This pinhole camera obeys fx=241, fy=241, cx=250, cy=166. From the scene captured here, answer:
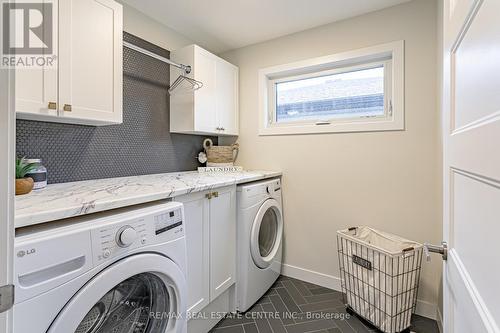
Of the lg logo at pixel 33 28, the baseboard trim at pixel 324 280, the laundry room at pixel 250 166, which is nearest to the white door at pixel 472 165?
the laundry room at pixel 250 166

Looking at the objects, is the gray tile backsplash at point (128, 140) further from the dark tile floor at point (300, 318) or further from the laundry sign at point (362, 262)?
the laundry sign at point (362, 262)

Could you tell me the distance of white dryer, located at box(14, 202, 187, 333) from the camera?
663mm

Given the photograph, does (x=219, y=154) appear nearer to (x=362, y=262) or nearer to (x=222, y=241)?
(x=222, y=241)

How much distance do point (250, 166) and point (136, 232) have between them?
1.72 meters

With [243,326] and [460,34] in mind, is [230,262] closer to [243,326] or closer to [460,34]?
[243,326]

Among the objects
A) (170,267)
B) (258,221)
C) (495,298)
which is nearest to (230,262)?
(258,221)

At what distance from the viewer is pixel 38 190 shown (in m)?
1.24

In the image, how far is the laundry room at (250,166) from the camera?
632 millimetres

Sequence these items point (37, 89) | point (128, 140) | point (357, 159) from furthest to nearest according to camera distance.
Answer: point (357, 159), point (128, 140), point (37, 89)

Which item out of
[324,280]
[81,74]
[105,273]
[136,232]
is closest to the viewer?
[105,273]

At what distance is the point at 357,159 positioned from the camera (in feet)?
6.67

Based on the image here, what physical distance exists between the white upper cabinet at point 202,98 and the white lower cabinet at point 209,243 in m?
0.79

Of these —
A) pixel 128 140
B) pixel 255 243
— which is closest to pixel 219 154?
pixel 128 140

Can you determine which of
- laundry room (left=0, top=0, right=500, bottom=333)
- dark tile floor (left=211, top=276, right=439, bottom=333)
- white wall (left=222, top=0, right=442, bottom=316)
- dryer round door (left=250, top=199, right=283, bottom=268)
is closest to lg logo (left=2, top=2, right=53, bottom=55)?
laundry room (left=0, top=0, right=500, bottom=333)
